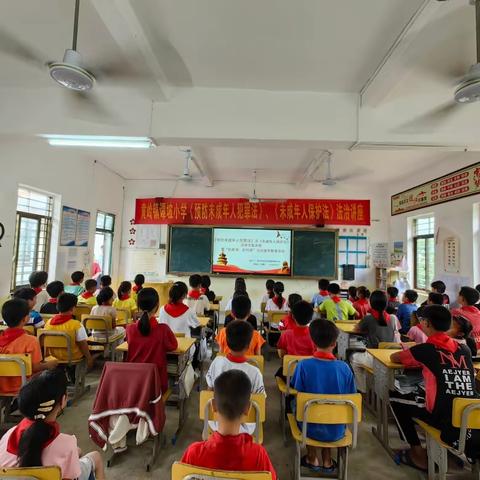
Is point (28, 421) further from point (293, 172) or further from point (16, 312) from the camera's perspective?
point (293, 172)

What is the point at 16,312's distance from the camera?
6.47ft

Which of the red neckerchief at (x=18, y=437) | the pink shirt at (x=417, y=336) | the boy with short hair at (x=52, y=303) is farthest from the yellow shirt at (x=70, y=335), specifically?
the pink shirt at (x=417, y=336)

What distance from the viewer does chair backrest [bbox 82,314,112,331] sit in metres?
2.90

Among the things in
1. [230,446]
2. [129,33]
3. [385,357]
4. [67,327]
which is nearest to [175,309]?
[67,327]

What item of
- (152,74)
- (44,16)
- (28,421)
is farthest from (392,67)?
(28,421)

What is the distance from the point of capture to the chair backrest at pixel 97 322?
2904 millimetres

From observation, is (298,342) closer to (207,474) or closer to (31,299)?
(207,474)

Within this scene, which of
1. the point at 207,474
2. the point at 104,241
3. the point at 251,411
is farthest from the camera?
the point at 104,241

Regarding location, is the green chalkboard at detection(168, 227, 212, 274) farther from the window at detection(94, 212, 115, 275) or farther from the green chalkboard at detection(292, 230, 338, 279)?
the green chalkboard at detection(292, 230, 338, 279)

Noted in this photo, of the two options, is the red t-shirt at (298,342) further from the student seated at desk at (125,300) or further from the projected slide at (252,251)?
A: the projected slide at (252,251)

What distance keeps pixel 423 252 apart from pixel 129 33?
553cm

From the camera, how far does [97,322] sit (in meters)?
2.94

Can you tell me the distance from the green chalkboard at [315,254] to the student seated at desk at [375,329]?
11.2ft

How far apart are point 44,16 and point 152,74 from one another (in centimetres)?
73
